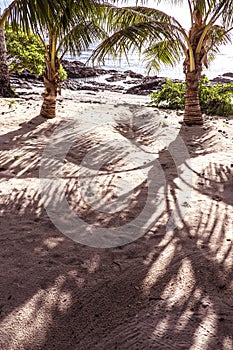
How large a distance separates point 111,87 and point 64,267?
1712 cm

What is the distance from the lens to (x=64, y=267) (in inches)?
105

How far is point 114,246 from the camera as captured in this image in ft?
9.82

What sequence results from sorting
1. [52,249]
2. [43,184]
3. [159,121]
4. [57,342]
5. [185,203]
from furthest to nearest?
[159,121] < [43,184] < [185,203] < [52,249] < [57,342]

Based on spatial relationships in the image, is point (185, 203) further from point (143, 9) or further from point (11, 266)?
point (143, 9)

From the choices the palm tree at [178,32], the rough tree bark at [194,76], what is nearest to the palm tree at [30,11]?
the palm tree at [178,32]

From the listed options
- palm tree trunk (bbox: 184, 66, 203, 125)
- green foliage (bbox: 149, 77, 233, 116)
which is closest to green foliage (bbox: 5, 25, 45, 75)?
green foliage (bbox: 149, 77, 233, 116)

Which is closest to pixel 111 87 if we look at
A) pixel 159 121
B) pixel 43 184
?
pixel 159 121

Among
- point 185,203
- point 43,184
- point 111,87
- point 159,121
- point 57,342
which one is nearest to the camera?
point 57,342

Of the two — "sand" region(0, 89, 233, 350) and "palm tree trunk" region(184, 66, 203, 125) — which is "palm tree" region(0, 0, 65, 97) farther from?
"palm tree trunk" region(184, 66, 203, 125)

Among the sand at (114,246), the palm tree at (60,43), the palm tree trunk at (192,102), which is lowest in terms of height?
the sand at (114,246)

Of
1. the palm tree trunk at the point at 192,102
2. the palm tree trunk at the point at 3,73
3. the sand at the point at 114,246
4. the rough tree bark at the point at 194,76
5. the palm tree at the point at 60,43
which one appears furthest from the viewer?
the palm tree trunk at the point at 3,73

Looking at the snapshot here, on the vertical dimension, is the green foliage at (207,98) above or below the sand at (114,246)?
above

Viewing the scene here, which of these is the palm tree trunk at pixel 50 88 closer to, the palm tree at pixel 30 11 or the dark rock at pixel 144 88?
the palm tree at pixel 30 11

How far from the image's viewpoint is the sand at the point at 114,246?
6.85 ft
